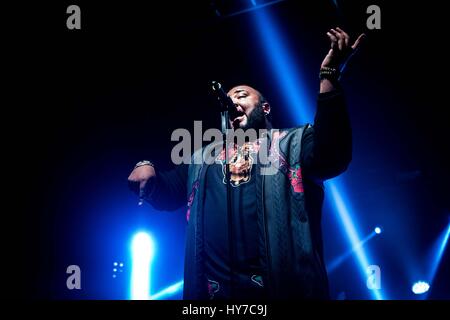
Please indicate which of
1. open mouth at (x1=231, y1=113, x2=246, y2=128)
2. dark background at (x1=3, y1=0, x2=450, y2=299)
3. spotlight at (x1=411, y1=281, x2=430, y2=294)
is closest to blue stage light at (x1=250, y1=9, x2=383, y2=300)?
dark background at (x1=3, y1=0, x2=450, y2=299)

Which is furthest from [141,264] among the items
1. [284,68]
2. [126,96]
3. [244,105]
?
[284,68]

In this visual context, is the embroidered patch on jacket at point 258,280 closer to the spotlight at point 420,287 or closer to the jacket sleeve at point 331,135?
the jacket sleeve at point 331,135

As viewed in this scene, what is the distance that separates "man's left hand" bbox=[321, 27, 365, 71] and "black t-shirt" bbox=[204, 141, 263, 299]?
2.59 ft

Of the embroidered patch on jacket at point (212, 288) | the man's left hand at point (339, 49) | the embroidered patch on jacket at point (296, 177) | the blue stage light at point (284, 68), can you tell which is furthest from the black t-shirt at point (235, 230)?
the blue stage light at point (284, 68)

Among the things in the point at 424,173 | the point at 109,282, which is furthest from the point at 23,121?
the point at 424,173

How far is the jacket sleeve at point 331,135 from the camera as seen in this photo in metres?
1.88

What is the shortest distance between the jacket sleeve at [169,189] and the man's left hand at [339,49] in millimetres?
1363

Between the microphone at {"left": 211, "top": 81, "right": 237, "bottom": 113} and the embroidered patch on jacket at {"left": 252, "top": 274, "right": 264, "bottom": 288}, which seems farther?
the microphone at {"left": 211, "top": 81, "right": 237, "bottom": 113}

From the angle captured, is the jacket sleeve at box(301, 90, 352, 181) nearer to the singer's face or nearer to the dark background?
the singer's face

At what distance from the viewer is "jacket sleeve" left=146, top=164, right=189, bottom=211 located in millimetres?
2455

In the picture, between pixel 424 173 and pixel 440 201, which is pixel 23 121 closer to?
pixel 424 173

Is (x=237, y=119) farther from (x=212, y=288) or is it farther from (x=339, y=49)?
(x=212, y=288)

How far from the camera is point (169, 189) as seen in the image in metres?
2.59
